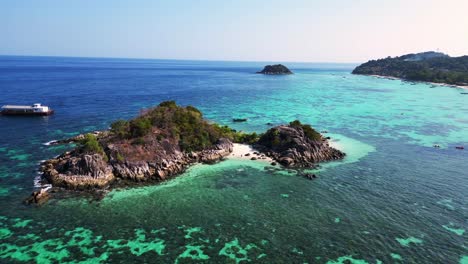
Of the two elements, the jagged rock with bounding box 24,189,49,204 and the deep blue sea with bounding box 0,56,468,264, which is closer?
the deep blue sea with bounding box 0,56,468,264

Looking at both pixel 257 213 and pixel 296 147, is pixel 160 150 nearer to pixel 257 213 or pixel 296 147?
pixel 257 213

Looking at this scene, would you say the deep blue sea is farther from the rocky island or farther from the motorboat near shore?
the motorboat near shore

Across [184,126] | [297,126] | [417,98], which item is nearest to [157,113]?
[184,126]

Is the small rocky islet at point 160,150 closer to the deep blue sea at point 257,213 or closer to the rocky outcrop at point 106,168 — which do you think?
the rocky outcrop at point 106,168

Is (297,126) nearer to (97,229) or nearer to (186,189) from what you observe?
(186,189)

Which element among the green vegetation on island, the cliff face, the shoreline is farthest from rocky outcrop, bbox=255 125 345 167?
the green vegetation on island

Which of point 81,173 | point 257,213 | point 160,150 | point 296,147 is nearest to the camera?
point 257,213

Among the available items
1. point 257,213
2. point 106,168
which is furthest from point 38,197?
point 257,213
